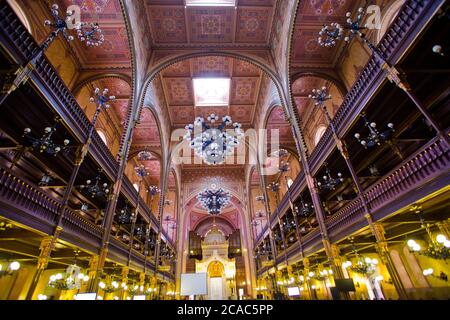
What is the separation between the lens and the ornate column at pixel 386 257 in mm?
6634

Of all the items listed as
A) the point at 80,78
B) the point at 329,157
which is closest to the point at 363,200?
the point at 329,157

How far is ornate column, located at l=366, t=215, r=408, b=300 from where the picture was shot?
21.8 feet

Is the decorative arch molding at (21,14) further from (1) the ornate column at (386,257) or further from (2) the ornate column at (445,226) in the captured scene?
(2) the ornate column at (445,226)

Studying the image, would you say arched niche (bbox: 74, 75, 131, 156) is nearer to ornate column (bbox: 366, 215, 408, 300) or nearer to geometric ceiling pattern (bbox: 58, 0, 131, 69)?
geometric ceiling pattern (bbox: 58, 0, 131, 69)

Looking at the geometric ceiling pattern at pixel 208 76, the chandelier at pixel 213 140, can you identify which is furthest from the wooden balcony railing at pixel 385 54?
the geometric ceiling pattern at pixel 208 76

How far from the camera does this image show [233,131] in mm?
14398

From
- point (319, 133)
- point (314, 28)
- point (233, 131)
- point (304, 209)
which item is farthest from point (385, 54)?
point (319, 133)

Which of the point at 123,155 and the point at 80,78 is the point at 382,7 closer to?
the point at 123,155

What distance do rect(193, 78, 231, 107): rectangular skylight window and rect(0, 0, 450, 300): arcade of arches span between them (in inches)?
4.4

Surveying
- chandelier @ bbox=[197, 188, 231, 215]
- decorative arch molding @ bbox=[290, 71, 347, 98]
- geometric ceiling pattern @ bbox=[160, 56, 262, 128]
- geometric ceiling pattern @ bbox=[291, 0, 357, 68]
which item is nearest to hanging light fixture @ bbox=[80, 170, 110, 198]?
chandelier @ bbox=[197, 188, 231, 215]

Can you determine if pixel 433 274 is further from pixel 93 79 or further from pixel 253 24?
pixel 93 79

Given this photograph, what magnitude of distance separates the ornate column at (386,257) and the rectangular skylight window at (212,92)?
1471 centimetres

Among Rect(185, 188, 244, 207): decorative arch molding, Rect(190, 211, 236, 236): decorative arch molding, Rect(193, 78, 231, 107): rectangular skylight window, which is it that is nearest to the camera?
Rect(193, 78, 231, 107): rectangular skylight window
